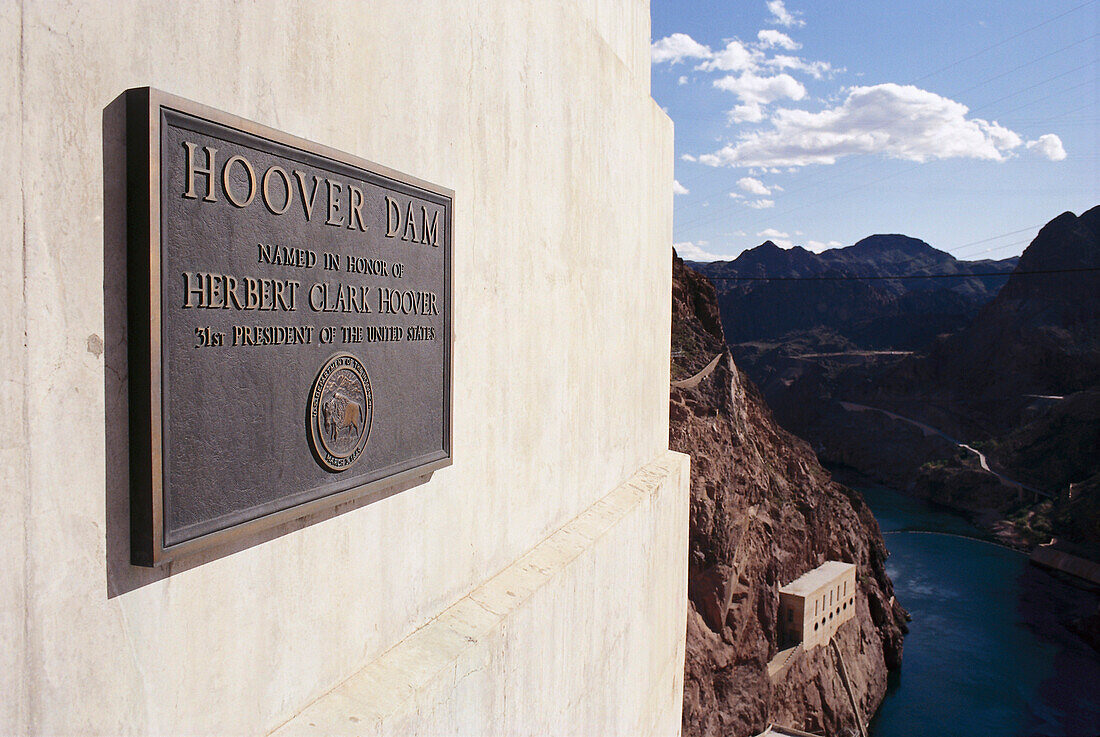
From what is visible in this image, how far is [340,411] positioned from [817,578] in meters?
24.4

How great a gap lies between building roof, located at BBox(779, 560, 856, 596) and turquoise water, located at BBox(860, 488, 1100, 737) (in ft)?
16.1

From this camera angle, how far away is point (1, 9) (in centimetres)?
139

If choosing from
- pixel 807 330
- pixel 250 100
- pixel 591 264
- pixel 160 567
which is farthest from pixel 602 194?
pixel 807 330

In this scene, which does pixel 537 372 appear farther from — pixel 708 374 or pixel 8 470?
pixel 708 374

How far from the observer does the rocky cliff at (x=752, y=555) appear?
18.2m

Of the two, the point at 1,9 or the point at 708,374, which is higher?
the point at 1,9

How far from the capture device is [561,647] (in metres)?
3.57

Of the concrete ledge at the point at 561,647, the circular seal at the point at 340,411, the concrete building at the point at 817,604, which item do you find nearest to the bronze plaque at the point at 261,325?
the circular seal at the point at 340,411

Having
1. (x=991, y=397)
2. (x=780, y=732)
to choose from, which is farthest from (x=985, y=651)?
(x=991, y=397)

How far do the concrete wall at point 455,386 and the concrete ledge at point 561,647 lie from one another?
0.07 ft

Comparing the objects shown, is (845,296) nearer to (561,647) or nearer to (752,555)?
(752,555)

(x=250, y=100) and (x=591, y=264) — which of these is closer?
(x=250, y=100)

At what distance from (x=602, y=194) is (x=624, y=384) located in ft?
4.14

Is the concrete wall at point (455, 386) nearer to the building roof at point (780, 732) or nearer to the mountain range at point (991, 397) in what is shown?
the building roof at point (780, 732)
